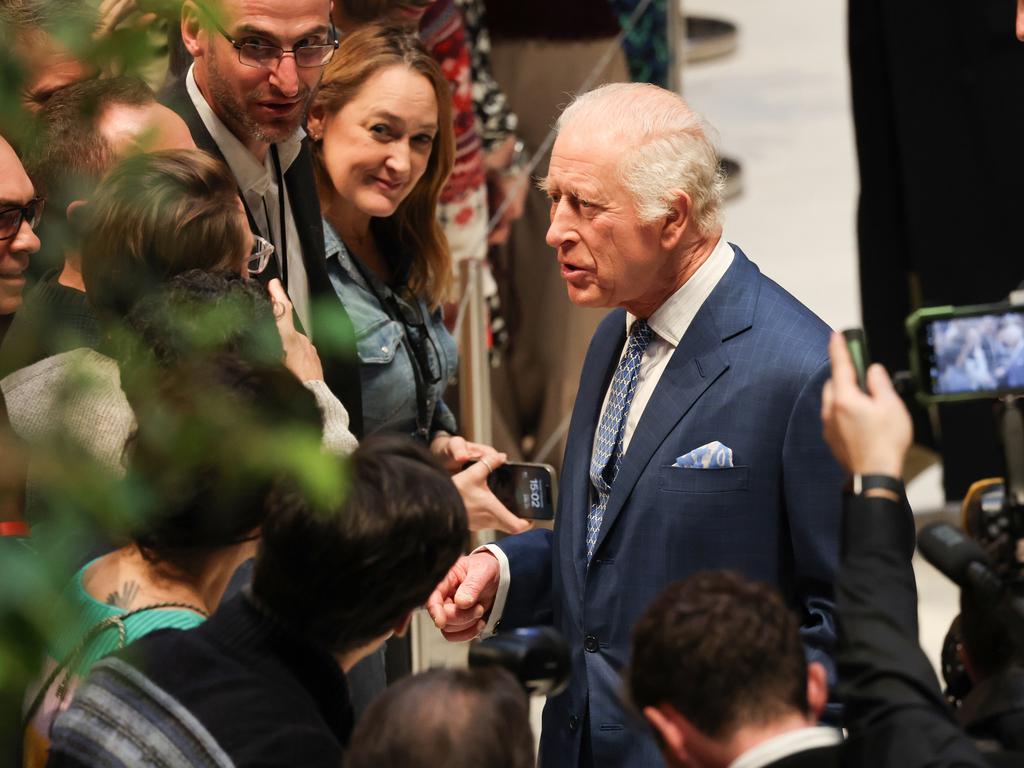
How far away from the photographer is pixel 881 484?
1.72 meters

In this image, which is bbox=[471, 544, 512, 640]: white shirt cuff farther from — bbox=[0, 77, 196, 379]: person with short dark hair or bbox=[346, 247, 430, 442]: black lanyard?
bbox=[0, 77, 196, 379]: person with short dark hair

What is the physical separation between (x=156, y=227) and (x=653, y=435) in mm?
950

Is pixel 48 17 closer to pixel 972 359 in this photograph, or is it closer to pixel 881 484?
pixel 881 484

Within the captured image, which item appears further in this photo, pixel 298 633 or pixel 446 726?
pixel 298 633

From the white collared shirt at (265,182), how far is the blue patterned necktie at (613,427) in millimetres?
666

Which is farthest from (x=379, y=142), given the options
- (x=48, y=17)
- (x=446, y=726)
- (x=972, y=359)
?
(x=48, y=17)

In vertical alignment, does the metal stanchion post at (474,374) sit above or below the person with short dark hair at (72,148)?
below

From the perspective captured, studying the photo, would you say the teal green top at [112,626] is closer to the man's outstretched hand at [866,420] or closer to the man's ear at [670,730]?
the man's ear at [670,730]

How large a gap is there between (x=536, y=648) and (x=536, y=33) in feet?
12.4

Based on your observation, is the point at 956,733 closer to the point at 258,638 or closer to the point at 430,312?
the point at 258,638

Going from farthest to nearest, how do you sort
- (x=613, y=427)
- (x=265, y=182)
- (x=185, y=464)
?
(x=265, y=182) → (x=613, y=427) → (x=185, y=464)

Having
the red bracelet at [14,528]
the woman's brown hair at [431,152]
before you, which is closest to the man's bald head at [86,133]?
the red bracelet at [14,528]

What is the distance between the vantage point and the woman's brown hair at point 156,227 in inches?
50.8

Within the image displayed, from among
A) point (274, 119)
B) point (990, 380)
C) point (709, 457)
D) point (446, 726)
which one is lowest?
point (446, 726)
